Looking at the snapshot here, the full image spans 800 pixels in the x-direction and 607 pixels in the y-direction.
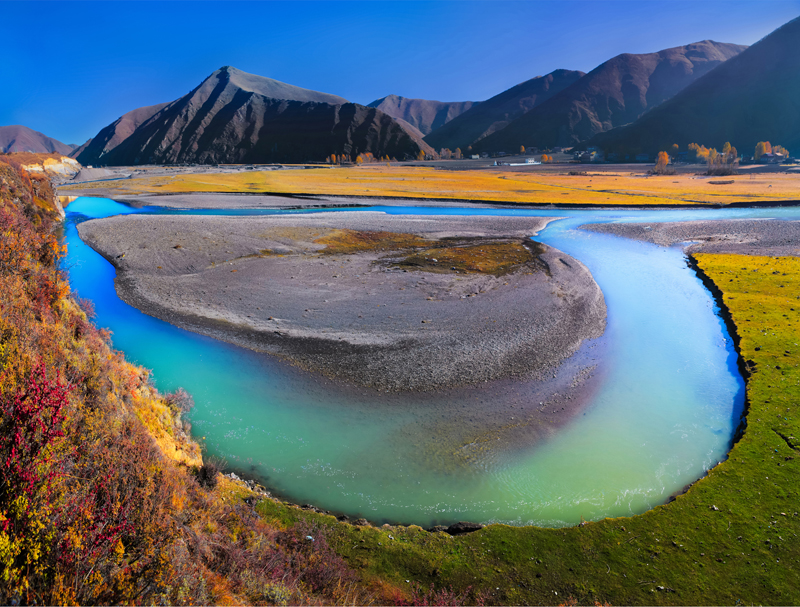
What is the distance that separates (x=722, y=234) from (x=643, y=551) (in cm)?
4496

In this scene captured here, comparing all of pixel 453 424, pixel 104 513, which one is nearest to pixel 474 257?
pixel 453 424

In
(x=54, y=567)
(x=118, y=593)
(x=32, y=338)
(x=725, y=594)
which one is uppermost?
(x=32, y=338)

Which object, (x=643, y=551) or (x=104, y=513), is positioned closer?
(x=104, y=513)

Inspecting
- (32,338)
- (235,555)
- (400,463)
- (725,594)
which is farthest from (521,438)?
(32,338)

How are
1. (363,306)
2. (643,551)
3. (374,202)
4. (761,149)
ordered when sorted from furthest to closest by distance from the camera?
(761,149) < (374,202) < (363,306) < (643,551)

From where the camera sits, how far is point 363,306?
23281 millimetres

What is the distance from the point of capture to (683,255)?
35.8 m

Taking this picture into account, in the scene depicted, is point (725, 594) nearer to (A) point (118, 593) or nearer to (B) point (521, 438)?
(B) point (521, 438)

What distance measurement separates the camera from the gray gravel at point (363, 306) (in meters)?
17.8

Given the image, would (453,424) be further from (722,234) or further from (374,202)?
(374,202)

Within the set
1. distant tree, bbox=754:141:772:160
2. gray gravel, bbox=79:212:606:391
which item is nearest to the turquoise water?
gray gravel, bbox=79:212:606:391

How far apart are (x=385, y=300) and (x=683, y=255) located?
93.0ft

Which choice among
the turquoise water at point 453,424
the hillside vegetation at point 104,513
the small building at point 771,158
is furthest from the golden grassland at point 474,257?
the small building at point 771,158

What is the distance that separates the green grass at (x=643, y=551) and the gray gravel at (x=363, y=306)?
7.09 m
